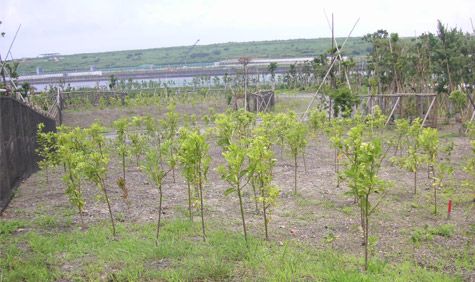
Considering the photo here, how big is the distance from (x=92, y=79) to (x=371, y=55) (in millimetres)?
42699

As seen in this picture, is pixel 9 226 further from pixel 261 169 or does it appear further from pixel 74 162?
pixel 261 169

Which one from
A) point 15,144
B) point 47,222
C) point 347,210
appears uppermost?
point 15,144

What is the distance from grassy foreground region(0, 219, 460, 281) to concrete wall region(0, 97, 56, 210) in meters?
2.09

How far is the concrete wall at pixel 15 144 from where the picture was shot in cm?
791

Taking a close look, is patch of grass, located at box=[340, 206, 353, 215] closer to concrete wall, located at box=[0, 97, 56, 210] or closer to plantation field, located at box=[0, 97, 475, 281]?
plantation field, located at box=[0, 97, 475, 281]

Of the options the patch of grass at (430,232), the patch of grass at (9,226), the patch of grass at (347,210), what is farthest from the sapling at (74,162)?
the patch of grass at (430,232)

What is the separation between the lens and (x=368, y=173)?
4.58 metres

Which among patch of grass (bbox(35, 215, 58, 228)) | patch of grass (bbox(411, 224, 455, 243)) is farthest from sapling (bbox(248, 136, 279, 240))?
patch of grass (bbox(35, 215, 58, 228))

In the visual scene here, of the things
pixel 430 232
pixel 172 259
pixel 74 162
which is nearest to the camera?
pixel 172 259

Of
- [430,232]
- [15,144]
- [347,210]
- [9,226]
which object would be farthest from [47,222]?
[430,232]

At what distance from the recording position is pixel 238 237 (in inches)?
225

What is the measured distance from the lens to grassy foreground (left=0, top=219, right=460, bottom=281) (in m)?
4.62

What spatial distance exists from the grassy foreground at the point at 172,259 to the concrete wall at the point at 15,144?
209 centimetres

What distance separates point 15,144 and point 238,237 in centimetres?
556
